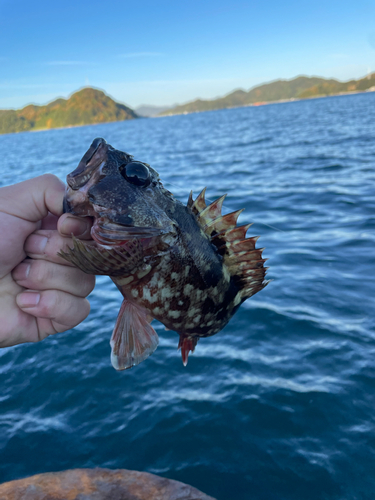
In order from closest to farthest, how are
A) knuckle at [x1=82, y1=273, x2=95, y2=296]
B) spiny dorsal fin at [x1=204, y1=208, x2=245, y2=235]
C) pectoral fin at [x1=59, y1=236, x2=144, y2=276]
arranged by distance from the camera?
1. pectoral fin at [x1=59, y1=236, x2=144, y2=276]
2. spiny dorsal fin at [x1=204, y1=208, x2=245, y2=235]
3. knuckle at [x1=82, y1=273, x2=95, y2=296]

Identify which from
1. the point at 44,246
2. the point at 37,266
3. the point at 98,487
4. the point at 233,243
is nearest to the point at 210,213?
the point at 233,243

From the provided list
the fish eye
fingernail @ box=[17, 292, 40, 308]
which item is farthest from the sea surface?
fingernail @ box=[17, 292, 40, 308]

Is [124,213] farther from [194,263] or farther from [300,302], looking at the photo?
[300,302]

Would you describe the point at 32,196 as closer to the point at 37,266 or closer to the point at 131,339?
the point at 37,266

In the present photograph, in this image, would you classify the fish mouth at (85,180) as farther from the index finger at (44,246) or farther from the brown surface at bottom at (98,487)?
the brown surface at bottom at (98,487)

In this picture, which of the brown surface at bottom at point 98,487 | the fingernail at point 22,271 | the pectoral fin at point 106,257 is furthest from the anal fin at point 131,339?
the brown surface at bottom at point 98,487

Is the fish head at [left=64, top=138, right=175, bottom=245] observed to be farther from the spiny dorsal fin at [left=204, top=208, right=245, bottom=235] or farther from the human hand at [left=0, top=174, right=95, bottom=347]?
the spiny dorsal fin at [left=204, top=208, right=245, bottom=235]

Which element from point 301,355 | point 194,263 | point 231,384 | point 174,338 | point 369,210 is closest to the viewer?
point 194,263

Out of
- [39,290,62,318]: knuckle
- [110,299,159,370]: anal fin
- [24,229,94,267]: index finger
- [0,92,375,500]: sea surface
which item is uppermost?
[24,229,94,267]: index finger

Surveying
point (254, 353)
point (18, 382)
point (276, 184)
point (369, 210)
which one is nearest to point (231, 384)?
point (254, 353)
